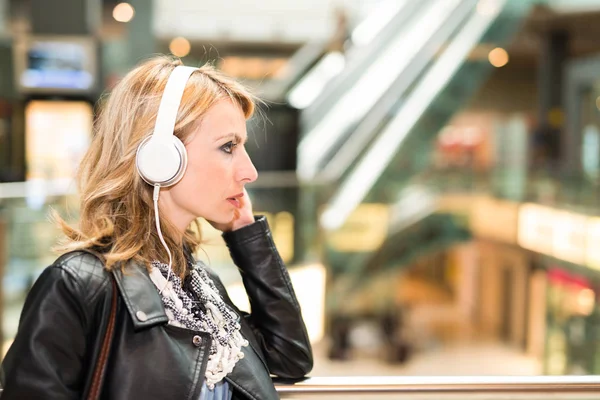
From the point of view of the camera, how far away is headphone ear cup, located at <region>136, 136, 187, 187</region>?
1.20 metres

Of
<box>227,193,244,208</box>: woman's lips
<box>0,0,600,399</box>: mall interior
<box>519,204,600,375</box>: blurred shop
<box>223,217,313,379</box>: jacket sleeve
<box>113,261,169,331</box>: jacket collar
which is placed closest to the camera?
<box>113,261,169,331</box>: jacket collar

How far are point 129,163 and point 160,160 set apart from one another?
99 millimetres

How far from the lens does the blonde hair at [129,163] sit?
1238 mm

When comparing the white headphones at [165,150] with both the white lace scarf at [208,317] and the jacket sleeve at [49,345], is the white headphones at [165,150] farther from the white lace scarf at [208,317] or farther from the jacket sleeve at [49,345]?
the jacket sleeve at [49,345]

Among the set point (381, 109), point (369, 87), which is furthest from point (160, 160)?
point (369, 87)

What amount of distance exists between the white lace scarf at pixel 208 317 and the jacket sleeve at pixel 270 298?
0.12 meters

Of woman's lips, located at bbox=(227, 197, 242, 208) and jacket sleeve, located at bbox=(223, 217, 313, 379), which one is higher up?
woman's lips, located at bbox=(227, 197, 242, 208)

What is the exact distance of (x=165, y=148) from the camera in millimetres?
1201

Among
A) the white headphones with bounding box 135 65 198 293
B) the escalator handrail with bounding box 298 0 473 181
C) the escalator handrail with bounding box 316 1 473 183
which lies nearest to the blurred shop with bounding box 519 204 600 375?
the escalator handrail with bounding box 316 1 473 183

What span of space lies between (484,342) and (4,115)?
34.1 feet

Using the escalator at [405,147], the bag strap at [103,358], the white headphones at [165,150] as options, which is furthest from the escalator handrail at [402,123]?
the bag strap at [103,358]

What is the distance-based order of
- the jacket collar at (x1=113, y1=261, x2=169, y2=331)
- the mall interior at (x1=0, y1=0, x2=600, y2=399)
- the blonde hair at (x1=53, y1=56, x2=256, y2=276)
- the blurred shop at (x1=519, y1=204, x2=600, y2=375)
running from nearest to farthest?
the jacket collar at (x1=113, y1=261, x2=169, y2=331) < the blonde hair at (x1=53, y1=56, x2=256, y2=276) < the mall interior at (x1=0, y1=0, x2=600, y2=399) < the blurred shop at (x1=519, y1=204, x2=600, y2=375)

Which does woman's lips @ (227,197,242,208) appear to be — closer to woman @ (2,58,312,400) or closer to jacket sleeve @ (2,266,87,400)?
woman @ (2,58,312,400)

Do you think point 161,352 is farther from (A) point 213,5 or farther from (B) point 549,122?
(B) point 549,122
